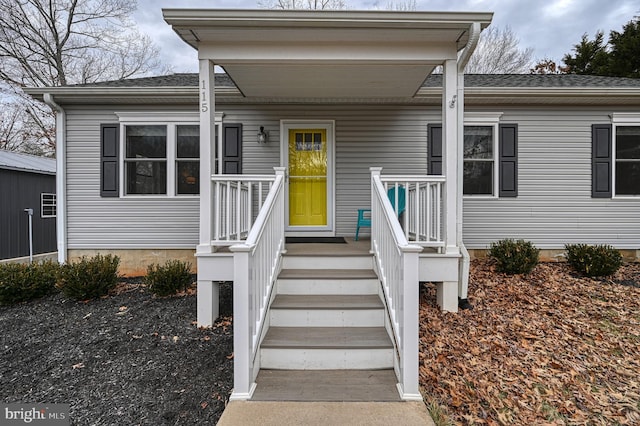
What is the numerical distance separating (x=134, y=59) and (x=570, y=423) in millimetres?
17638

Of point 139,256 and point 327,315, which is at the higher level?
point 139,256

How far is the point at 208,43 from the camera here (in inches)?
141

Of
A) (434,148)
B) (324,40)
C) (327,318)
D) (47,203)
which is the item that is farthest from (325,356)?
(47,203)

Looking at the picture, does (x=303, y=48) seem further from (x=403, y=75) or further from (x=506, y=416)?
(x=506, y=416)

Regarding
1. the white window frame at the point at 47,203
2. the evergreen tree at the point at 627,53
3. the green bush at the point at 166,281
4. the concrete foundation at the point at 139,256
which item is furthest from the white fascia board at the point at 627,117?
the white window frame at the point at 47,203

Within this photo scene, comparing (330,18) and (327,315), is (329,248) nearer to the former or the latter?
(327,315)

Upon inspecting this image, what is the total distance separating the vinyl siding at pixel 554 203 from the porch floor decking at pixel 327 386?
3868 mm

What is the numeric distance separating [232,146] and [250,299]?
375 cm

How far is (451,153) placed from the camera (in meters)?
3.68

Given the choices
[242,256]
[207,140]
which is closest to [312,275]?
[242,256]

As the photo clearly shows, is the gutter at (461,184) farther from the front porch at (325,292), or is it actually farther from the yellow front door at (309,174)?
the yellow front door at (309,174)

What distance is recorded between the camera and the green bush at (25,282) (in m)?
4.28

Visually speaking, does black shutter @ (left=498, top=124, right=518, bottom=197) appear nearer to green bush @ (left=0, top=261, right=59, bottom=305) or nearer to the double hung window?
the double hung window

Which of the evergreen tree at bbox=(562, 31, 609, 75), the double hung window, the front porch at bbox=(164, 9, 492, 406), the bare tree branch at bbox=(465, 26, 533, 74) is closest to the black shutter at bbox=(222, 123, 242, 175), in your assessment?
the front porch at bbox=(164, 9, 492, 406)
